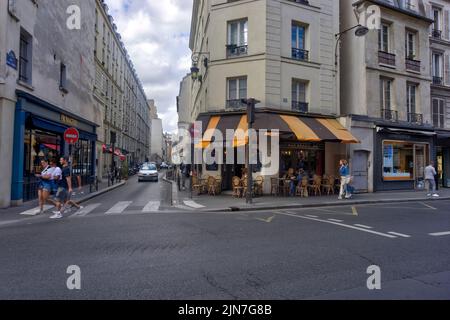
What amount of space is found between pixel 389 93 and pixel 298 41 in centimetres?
689

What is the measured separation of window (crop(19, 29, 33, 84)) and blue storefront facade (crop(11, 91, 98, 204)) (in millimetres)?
967

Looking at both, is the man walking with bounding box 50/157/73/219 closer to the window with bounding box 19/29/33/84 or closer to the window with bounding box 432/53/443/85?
the window with bounding box 19/29/33/84

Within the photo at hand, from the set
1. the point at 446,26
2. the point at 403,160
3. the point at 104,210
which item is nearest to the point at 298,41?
the point at 403,160

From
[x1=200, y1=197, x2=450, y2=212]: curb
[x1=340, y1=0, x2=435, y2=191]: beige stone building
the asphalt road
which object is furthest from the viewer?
[x1=340, y1=0, x2=435, y2=191]: beige stone building

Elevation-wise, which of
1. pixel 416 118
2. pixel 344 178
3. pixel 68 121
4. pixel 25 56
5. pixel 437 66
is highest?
pixel 437 66

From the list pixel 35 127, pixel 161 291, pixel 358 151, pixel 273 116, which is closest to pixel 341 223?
pixel 161 291

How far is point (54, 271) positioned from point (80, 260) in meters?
0.58

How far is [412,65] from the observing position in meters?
20.1

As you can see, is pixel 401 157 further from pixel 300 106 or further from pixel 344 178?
pixel 300 106

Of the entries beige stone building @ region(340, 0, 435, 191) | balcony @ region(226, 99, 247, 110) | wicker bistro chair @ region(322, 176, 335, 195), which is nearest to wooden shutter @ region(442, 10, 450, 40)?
beige stone building @ region(340, 0, 435, 191)

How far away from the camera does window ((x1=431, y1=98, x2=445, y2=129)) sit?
70.3 ft

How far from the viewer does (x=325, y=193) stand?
1672 centimetres

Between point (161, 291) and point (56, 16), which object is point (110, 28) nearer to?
point (56, 16)

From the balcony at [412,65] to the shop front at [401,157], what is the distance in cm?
402
